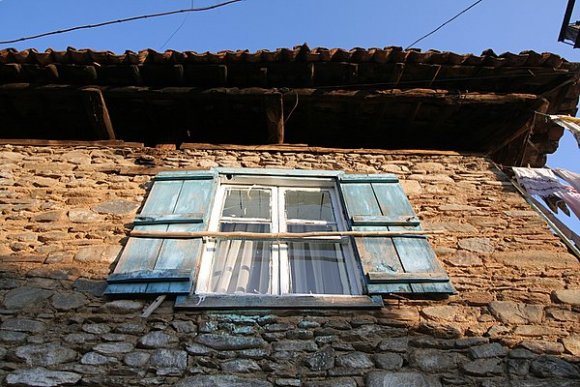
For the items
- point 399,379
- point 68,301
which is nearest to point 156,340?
point 68,301

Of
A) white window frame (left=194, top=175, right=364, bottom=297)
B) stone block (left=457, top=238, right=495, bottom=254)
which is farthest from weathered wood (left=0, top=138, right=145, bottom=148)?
stone block (left=457, top=238, right=495, bottom=254)

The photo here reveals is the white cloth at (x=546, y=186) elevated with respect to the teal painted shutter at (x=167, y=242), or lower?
elevated

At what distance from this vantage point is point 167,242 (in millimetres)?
3404

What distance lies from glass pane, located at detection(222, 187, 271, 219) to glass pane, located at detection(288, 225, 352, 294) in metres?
0.51

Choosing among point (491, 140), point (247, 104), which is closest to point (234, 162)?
point (247, 104)

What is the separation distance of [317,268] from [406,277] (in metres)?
0.65

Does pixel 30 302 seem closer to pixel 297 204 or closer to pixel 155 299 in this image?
pixel 155 299

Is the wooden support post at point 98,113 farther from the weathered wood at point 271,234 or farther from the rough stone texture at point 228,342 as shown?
the rough stone texture at point 228,342

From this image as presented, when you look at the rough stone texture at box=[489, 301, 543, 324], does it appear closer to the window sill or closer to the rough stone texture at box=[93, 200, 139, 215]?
the window sill

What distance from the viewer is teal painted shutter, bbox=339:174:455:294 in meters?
3.15

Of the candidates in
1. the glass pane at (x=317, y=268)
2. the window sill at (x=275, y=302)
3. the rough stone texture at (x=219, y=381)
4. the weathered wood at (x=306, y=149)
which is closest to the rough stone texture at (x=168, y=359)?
the rough stone texture at (x=219, y=381)

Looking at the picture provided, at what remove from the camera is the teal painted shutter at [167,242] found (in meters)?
3.04

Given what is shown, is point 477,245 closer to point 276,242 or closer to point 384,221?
point 384,221

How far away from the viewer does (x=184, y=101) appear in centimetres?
463
